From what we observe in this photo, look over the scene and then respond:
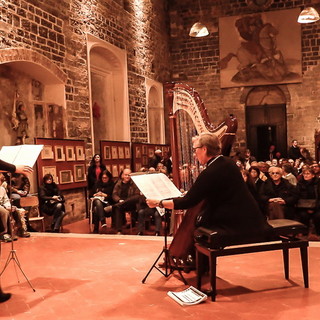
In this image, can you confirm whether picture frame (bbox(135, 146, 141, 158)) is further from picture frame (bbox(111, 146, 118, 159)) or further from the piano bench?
the piano bench

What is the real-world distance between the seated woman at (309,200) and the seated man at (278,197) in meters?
0.13

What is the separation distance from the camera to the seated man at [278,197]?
645cm

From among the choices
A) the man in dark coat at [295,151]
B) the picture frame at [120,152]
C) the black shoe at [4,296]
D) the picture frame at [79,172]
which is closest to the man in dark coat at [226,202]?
the black shoe at [4,296]

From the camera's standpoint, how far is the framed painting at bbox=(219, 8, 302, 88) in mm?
15781

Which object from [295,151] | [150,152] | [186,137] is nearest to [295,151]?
[295,151]

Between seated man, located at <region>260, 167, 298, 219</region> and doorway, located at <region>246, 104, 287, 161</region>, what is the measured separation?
988 centimetres

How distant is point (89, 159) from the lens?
33.9ft

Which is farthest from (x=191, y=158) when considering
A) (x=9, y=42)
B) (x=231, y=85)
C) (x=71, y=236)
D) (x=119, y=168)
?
(x=231, y=85)

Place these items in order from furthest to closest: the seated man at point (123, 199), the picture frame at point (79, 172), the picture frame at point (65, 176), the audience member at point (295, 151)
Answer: the audience member at point (295, 151) → the picture frame at point (79, 172) → the picture frame at point (65, 176) → the seated man at point (123, 199)

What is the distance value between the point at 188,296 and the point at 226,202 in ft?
2.66

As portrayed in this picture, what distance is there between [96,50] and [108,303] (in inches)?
349

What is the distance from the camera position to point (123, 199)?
7.80 meters

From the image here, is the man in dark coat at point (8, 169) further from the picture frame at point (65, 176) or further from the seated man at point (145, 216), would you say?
the picture frame at point (65, 176)

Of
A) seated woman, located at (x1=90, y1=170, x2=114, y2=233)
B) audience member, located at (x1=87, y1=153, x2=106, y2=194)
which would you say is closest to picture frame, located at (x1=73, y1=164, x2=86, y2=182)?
audience member, located at (x1=87, y1=153, x2=106, y2=194)
